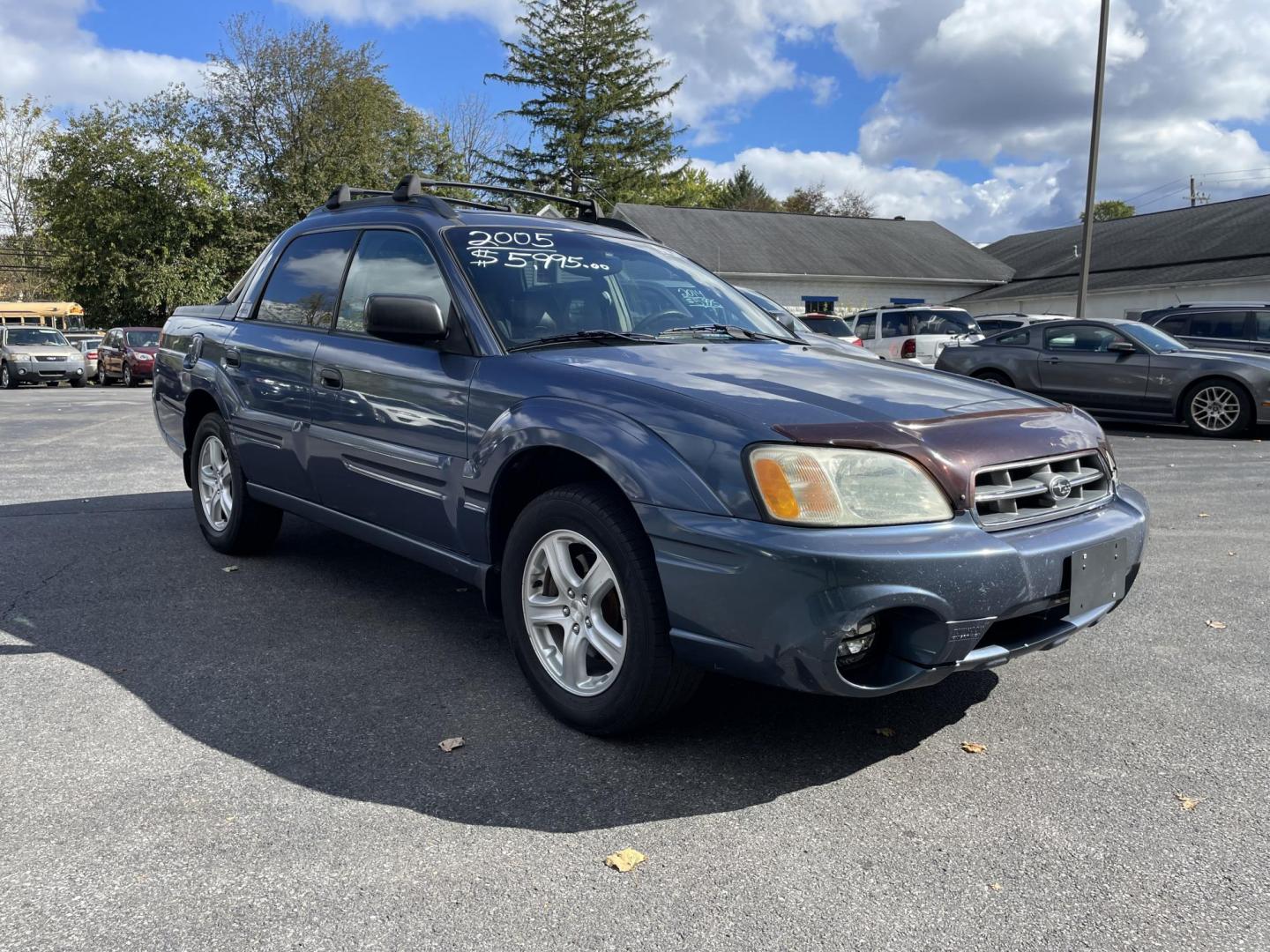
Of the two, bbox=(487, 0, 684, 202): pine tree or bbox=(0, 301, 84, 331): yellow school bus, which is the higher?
bbox=(487, 0, 684, 202): pine tree

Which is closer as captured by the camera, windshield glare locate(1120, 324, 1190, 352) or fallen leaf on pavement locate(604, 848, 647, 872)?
fallen leaf on pavement locate(604, 848, 647, 872)

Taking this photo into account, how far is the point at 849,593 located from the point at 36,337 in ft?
100

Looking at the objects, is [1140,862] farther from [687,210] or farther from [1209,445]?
[687,210]

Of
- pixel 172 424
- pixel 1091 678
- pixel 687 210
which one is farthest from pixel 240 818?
pixel 687 210

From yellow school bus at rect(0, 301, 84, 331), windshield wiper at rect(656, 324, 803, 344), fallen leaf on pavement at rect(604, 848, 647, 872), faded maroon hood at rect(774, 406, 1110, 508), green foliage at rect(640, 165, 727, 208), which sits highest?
green foliage at rect(640, 165, 727, 208)

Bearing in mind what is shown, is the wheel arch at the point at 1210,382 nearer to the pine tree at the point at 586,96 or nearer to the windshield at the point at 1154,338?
the windshield at the point at 1154,338

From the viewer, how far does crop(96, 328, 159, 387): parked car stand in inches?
1041

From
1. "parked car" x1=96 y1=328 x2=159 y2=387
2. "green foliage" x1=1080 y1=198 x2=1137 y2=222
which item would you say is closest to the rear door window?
"parked car" x1=96 y1=328 x2=159 y2=387

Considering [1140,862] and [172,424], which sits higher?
[172,424]

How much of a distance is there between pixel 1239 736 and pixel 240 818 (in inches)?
Result: 122

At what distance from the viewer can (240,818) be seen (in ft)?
9.07

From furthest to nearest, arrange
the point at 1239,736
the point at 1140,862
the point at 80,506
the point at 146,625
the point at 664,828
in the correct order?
the point at 80,506, the point at 146,625, the point at 1239,736, the point at 664,828, the point at 1140,862

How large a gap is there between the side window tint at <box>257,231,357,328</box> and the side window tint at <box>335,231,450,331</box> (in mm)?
128

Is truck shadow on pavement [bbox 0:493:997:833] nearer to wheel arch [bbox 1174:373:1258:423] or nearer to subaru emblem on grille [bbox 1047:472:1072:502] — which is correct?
subaru emblem on grille [bbox 1047:472:1072:502]
